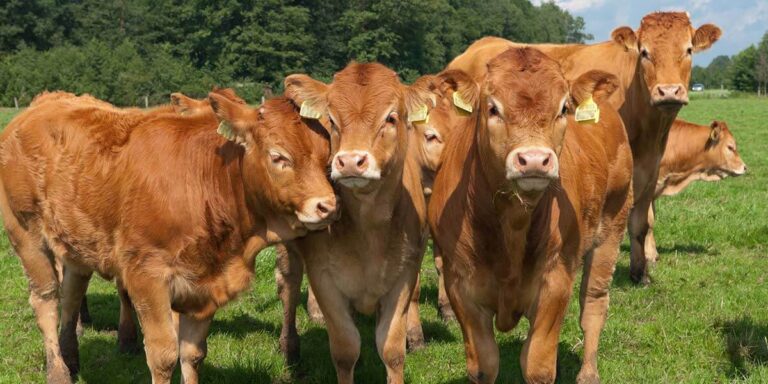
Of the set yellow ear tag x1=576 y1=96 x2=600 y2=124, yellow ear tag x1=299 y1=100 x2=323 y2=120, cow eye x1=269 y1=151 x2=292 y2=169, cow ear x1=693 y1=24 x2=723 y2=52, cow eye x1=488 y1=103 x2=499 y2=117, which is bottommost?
cow eye x1=269 y1=151 x2=292 y2=169

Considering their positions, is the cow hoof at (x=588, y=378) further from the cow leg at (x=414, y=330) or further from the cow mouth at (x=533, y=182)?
the cow mouth at (x=533, y=182)

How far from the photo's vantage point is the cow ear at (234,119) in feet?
16.0

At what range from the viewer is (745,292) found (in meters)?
7.67

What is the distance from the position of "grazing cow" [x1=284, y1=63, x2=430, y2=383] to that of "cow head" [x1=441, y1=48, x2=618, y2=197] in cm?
58

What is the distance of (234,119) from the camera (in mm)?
4879

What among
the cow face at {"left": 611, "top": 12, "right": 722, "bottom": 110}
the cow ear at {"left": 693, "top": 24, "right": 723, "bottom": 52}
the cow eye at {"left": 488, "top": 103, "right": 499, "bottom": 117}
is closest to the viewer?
the cow eye at {"left": 488, "top": 103, "right": 499, "bottom": 117}

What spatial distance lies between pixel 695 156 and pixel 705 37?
4508 mm

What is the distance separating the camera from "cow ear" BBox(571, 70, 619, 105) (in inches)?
186

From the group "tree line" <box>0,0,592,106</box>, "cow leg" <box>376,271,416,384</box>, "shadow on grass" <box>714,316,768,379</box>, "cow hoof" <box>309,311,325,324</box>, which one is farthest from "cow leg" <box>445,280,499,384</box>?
"tree line" <box>0,0,592,106</box>

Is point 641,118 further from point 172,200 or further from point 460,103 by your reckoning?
point 172,200

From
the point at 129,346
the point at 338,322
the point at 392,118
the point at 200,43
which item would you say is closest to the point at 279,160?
the point at 392,118

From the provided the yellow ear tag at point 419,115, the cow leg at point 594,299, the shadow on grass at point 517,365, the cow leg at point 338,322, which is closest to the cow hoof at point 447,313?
the shadow on grass at point 517,365

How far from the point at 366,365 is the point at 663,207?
822 cm

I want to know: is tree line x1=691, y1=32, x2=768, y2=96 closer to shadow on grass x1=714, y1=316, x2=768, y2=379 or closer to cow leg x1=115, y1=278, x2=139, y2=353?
shadow on grass x1=714, y1=316, x2=768, y2=379
